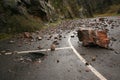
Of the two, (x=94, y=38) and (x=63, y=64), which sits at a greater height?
(x=94, y=38)

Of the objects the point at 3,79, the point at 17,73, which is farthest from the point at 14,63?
the point at 3,79

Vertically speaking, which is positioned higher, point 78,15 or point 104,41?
point 104,41

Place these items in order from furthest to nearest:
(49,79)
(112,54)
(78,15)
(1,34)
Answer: (78,15)
(1,34)
(112,54)
(49,79)

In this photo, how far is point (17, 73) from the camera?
25.8 feet

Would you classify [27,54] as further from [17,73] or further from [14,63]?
[17,73]

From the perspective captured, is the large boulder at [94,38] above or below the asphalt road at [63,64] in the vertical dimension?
above

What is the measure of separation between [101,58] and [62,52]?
7.09 ft

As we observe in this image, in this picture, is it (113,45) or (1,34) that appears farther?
(1,34)

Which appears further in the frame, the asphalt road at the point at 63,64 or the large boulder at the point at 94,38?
the large boulder at the point at 94,38

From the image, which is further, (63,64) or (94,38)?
(94,38)

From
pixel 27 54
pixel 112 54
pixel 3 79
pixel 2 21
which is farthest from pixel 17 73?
pixel 2 21

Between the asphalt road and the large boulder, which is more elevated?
the large boulder

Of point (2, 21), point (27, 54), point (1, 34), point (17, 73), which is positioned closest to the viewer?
point (17, 73)

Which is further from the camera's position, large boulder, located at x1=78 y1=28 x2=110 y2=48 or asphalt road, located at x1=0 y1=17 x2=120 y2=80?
large boulder, located at x1=78 y1=28 x2=110 y2=48
